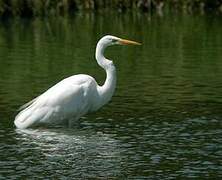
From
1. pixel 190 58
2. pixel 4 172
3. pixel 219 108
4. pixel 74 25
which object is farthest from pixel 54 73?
pixel 74 25

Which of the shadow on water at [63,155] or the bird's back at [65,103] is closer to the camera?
the shadow on water at [63,155]

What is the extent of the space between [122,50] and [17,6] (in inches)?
553

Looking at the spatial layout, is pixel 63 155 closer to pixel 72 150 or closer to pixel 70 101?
pixel 72 150

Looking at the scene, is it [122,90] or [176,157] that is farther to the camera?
[122,90]

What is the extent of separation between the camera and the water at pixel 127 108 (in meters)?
14.6

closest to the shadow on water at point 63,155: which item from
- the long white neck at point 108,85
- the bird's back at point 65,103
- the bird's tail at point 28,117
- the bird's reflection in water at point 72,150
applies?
the bird's reflection in water at point 72,150

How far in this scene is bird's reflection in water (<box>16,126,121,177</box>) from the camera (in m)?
14.5

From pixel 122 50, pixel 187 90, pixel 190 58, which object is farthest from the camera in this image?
pixel 122 50

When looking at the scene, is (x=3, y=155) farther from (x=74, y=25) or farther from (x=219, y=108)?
(x=74, y=25)

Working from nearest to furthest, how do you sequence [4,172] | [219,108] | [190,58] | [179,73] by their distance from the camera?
1. [4,172]
2. [219,108]
3. [179,73]
4. [190,58]

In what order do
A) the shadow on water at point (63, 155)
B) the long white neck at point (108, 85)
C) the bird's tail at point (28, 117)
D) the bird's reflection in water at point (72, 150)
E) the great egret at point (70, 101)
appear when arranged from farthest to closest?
the long white neck at point (108, 85) → the great egret at point (70, 101) → the bird's tail at point (28, 117) → the bird's reflection in water at point (72, 150) → the shadow on water at point (63, 155)

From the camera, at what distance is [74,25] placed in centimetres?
4128

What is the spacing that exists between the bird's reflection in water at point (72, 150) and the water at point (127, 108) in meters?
0.02

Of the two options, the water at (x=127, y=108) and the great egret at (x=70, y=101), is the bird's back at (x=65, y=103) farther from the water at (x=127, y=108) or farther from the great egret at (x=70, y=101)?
the water at (x=127, y=108)
